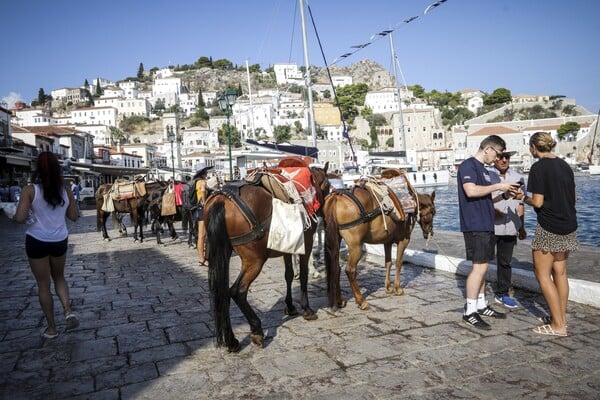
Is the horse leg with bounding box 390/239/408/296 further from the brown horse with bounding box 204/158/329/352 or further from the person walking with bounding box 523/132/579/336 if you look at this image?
the brown horse with bounding box 204/158/329/352

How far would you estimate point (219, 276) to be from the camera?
3.90 metres

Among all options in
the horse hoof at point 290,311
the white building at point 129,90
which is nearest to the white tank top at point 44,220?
the horse hoof at point 290,311

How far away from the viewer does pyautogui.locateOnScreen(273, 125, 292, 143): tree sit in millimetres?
107750

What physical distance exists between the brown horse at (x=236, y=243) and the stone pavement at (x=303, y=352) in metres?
0.29

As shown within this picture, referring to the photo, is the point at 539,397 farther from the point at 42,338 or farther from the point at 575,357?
the point at 42,338

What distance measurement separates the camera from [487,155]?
444 centimetres

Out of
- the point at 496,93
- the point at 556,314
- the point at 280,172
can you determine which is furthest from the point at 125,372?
the point at 496,93

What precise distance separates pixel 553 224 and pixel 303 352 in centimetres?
263

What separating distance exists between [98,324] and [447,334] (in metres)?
3.87

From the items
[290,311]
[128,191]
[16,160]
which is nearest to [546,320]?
[290,311]

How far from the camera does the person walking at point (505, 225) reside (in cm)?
509

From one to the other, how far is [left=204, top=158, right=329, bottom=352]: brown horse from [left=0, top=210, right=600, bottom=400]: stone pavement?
0.94 ft

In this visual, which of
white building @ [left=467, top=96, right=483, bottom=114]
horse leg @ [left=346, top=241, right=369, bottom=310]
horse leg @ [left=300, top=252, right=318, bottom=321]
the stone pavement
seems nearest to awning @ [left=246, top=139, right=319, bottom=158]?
the stone pavement

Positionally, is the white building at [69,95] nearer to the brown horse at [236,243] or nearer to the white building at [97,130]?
the white building at [97,130]
